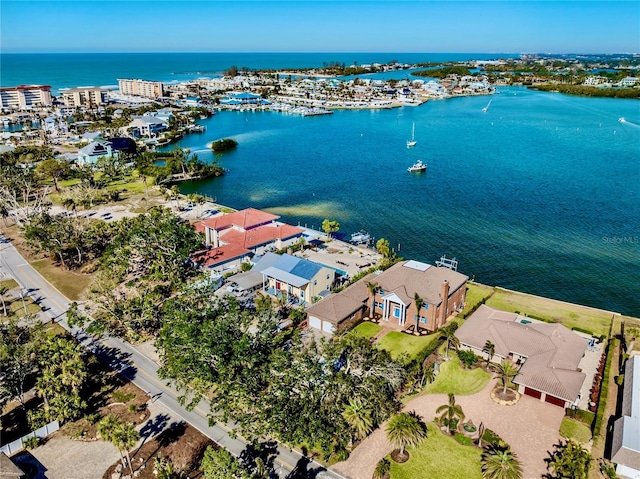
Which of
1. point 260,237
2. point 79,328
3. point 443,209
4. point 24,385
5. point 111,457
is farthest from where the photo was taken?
point 443,209

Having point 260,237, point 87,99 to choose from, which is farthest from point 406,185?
point 87,99

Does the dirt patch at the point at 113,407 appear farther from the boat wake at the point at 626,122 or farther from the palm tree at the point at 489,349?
the boat wake at the point at 626,122

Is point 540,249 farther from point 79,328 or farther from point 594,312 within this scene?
point 79,328

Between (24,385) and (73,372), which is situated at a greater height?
(73,372)

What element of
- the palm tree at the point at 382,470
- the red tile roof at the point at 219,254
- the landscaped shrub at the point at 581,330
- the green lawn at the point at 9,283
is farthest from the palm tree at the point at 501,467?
the green lawn at the point at 9,283

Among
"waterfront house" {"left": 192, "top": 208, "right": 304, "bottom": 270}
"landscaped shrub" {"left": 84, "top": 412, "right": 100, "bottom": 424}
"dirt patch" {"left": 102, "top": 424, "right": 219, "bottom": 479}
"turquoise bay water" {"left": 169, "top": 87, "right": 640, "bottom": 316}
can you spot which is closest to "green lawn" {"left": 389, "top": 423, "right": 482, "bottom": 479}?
"dirt patch" {"left": 102, "top": 424, "right": 219, "bottom": 479}

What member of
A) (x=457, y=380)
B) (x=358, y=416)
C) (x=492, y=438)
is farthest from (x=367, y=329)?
(x=492, y=438)

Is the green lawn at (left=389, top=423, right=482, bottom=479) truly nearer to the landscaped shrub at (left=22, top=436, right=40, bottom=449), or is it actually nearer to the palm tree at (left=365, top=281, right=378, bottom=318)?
the palm tree at (left=365, top=281, right=378, bottom=318)
